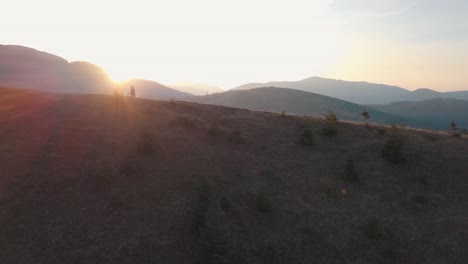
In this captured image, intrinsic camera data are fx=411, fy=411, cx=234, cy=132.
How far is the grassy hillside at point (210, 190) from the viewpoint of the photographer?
1166 cm

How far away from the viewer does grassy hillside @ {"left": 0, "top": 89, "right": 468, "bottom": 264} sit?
11.7 m

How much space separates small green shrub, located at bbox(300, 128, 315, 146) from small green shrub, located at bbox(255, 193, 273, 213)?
6628mm

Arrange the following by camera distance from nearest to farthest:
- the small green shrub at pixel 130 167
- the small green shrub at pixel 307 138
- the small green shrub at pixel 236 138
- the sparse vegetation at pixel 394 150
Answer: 1. the small green shrub at pixel 130 167
2. the small green shrub at pixel 236 138
3. the sparse vegetation at pixel 394 150
4. the small green shrub at pixel 307 138

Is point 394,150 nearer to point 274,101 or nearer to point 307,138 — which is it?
point 307,138

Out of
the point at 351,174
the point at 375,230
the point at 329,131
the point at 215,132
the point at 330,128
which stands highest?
the point at 330,128

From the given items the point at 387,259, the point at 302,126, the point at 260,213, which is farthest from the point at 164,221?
the point at 302,126

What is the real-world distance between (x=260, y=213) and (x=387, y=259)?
424 centimetres

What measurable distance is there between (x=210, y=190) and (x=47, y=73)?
113 meters

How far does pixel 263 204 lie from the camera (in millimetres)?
14117

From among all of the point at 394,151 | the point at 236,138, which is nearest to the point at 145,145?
the point at 236,138

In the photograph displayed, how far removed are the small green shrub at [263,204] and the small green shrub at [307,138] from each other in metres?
6.63

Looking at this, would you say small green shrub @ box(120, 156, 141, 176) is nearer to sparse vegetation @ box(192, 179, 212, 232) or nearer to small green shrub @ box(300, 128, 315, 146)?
sparse vegetation @ box(192, 179, 212, 232)

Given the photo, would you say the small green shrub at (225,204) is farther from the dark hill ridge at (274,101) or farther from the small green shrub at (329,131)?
the dark hill ridge at (274,101)

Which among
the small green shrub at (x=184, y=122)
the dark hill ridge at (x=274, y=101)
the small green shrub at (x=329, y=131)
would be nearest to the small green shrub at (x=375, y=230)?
the small green shrub at (x=329, y=131)
